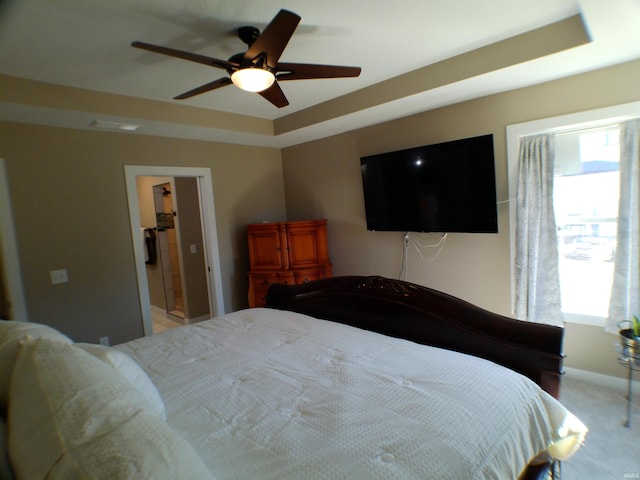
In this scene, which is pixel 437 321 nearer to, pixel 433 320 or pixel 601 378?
pixel 433 320

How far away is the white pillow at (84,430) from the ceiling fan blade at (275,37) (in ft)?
4.93

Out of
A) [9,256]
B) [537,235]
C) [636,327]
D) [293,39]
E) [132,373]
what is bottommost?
[636,327]

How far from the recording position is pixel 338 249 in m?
4.11

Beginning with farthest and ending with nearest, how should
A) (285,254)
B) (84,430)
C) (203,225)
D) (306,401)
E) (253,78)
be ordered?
(203,225), (285,254), (253,78), (306,401), (84,430)

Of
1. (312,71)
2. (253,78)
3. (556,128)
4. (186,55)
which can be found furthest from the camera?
(556,128)

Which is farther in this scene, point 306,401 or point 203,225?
point 203,225

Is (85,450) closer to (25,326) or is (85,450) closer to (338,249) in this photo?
(25,326)

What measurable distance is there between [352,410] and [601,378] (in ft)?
8.38

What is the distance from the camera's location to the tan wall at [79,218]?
273 cm

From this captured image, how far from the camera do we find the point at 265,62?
5.65 feet

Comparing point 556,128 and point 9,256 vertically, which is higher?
point 556,128

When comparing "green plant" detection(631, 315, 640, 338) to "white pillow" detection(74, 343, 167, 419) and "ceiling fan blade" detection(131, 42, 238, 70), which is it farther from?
"ceiling fan blade" detection(131, 42, 238, 70)

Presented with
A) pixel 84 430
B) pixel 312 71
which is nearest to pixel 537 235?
pixel 312 71

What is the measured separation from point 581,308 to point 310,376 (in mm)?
2534
